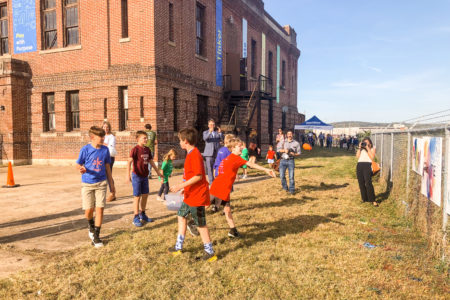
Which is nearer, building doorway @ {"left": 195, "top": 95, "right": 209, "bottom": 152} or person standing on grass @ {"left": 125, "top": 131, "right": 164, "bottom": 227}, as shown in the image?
person standing on grass @ {"left": 125, "top": 131, "right": 164, "bottom": 227}

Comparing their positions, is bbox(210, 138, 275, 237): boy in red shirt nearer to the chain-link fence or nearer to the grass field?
the grass field

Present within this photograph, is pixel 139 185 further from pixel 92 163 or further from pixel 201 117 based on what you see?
pixel 201 117

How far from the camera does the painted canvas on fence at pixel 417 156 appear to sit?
5777mm

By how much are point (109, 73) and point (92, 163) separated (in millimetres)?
11037

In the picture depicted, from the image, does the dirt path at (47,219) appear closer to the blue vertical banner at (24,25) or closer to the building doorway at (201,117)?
the building doorway at (201,117)

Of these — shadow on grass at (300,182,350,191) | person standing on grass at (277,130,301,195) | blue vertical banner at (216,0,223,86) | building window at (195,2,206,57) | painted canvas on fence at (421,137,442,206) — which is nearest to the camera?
painted canvas on fence at (421,137,442,206)

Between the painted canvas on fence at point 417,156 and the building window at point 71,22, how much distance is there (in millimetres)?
15716

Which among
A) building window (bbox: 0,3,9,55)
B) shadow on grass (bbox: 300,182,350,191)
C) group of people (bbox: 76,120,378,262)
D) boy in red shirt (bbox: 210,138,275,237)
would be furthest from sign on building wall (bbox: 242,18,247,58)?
boy in red shirt (bbox: 210,138,275,237)

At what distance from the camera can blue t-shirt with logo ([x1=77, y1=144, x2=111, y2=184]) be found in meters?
4.86

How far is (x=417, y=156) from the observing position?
6.11 meters

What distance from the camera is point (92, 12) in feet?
48.6

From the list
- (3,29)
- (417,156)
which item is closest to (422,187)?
(417,156)

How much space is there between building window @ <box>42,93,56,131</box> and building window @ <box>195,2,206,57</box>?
838cm

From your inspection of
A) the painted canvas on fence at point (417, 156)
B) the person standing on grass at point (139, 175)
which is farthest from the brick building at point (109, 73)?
the painted canvas on fence at point (417, 156)
